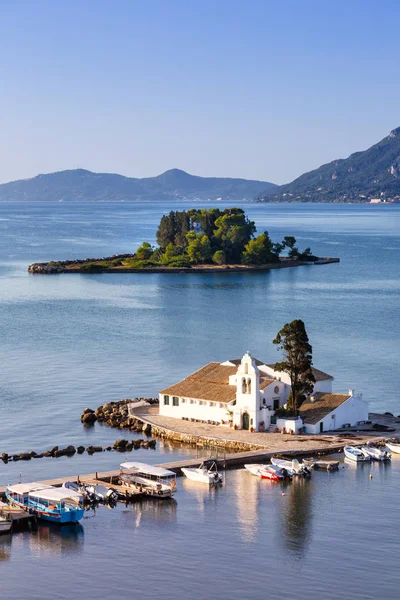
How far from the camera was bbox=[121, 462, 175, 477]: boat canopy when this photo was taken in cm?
4331

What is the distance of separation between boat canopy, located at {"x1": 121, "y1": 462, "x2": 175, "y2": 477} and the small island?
330ft

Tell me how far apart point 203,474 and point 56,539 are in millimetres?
7965

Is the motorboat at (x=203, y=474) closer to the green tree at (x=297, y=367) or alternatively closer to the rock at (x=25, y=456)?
the rock at (x=25, y=456)

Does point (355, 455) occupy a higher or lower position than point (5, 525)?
higher

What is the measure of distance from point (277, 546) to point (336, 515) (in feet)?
12.5

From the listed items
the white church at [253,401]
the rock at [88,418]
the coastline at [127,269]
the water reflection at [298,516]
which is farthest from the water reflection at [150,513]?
the coastline at [127,269]

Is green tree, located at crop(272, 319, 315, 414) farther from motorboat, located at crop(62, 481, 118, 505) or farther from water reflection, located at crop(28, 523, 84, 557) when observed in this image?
water reflection, located at crop(28, 523, 84, 557)

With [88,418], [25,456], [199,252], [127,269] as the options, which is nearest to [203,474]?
[25,456]

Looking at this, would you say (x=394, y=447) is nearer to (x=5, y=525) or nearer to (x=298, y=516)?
(x=298, y=516)

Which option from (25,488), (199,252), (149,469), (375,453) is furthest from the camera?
(199,252)

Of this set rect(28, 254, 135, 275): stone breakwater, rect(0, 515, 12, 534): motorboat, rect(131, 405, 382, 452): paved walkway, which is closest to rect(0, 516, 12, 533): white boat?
rect(0, 515, 12, 534): motorboat

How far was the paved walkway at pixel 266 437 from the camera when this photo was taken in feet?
159

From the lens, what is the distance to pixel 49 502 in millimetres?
39438

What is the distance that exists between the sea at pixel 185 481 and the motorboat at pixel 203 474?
→ 0.58 m
